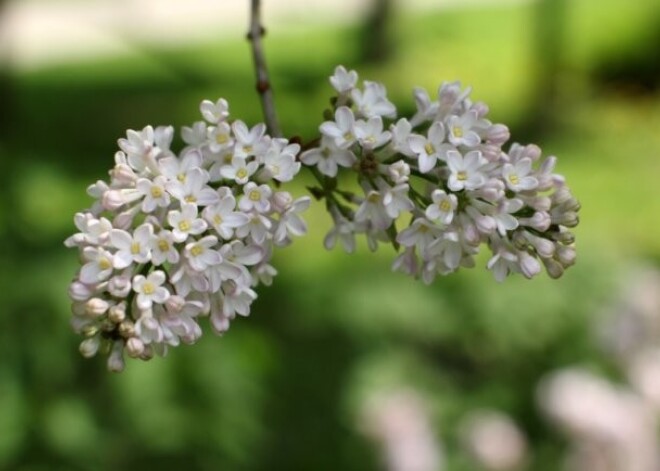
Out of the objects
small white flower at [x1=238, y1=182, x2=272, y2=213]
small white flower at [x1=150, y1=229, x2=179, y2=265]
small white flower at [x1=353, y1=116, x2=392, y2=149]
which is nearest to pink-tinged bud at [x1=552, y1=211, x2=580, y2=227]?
small white flower at [x1=353, y1=116, x2=392, y2=149]

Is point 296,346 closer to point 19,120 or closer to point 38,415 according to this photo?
point 38,415

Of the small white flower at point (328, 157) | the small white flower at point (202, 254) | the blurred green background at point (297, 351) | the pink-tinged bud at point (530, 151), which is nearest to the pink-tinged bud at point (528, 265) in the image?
the pink-tinged bud at point (530, 151)

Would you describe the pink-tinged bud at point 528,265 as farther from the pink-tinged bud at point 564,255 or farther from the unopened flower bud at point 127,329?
the unopened flower bud at point 127,329

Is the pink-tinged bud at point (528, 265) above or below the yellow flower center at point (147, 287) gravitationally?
below

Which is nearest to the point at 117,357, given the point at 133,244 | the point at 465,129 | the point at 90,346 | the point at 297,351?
the point at 90,346

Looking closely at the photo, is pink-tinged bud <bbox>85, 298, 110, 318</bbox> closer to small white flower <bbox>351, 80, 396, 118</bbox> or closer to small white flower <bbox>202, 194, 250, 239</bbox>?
small white flower <bbox>202, 194, 250, 239</bbox>

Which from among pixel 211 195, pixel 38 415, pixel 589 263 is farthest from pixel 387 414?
pixel 211 195

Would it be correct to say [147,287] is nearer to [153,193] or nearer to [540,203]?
[153,193]
